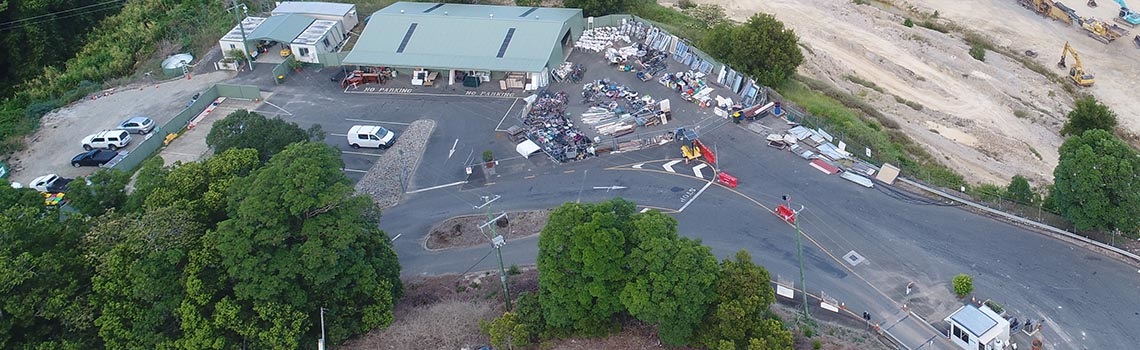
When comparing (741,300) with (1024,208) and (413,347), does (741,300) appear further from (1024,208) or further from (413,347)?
(1024,208)

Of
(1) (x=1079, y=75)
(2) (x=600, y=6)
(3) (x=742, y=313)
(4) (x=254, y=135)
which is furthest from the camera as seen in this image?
(1) (x=1079, y=75)

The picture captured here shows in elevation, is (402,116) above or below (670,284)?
below

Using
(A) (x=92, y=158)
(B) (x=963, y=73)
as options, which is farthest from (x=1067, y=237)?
(A) (x=92, y=158)

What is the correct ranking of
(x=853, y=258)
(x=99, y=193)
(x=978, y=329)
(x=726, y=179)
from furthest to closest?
1. (x=726, y=179)
2. (x=853, y=258)
3. (x=99, y=193)
4. (x=978, y=329)

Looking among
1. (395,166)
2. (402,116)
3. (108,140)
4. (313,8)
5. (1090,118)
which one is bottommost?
(108,140)

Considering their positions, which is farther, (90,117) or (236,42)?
(236,42)

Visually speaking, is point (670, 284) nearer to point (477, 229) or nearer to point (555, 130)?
point (477, 229)

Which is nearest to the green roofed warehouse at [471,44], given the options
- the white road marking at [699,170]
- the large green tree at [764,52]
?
the large green tree at [764,52]

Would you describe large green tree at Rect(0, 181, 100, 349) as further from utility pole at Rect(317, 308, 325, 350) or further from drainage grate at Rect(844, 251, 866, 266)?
drainage grate at Rect(844, 251, 866, 266)
